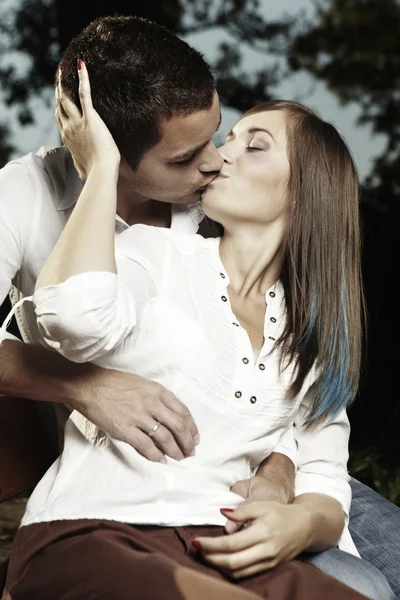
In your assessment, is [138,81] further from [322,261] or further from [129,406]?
[129,406]

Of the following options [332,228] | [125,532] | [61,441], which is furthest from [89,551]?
[332,228]

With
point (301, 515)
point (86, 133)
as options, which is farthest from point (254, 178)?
point (301, 515)

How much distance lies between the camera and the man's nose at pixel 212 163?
2061 mm

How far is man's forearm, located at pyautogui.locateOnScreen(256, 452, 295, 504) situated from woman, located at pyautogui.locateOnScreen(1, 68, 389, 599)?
40 mm

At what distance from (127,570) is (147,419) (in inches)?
13.5

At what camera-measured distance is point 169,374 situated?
1.84 metres

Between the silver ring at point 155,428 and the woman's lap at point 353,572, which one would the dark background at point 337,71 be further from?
the silver ring at point 155,428

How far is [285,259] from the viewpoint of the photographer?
216 cm

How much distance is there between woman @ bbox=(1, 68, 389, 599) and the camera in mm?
1647

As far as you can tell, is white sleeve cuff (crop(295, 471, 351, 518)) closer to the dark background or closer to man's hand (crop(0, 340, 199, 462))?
man's hand (crop(0, 340, 199, 462))

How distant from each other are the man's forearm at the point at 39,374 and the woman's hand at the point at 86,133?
0.40 metres

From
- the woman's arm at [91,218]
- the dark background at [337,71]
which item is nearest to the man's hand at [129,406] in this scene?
the woman's arm at [91,218]

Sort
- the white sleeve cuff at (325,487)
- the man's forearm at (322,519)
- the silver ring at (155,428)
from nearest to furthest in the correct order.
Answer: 1. the silver ring at (155,428)
2. the man's forearm at (322,519)
3. the white sleeve cuff at (325,487)

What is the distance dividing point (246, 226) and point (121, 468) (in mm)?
622
